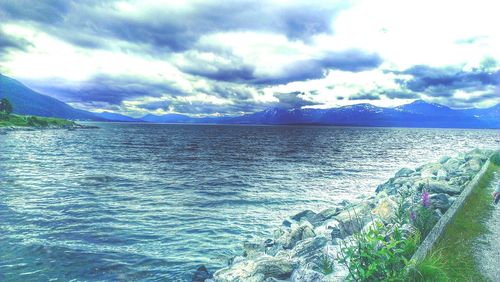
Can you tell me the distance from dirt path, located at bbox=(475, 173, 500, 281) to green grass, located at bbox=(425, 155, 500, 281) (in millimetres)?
178

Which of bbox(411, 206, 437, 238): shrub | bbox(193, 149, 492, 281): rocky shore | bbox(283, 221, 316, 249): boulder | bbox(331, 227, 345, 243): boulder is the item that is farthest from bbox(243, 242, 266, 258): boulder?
bbox(411, 206, 437, 238): shrub

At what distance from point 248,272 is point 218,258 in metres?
4.39

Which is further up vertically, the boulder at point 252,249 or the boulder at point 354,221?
the boulder at point 354,221

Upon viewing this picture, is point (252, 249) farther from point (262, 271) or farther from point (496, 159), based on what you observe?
point (496, 159)

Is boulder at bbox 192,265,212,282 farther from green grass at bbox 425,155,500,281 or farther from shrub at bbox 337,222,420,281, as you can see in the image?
green grass at bbox 425,155,500,281

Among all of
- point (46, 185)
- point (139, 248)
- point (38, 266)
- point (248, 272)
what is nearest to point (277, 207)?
point (139, 248)

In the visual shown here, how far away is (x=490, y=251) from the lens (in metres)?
10.1

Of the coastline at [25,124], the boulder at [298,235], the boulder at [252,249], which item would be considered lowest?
the boulder at [252,249]

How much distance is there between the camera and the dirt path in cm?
881

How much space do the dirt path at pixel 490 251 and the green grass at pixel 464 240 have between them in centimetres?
18

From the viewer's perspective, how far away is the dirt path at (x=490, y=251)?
8.81 meters

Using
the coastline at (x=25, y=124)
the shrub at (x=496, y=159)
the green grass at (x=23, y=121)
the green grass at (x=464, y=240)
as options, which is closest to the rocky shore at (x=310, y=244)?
the green grass at (x=464, y=240)

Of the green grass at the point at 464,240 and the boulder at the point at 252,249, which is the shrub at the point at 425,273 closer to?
the green grass at the point at 464,240

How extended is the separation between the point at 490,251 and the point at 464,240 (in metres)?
0.90
